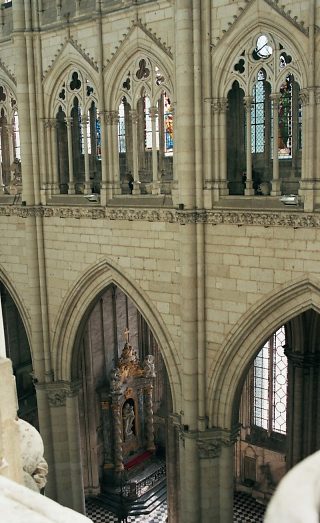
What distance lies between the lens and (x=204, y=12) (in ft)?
32.5

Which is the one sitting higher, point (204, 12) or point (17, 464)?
point (204, 12)

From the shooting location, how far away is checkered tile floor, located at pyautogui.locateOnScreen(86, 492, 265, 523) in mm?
15938

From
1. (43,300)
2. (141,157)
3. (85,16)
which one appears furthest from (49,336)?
(85,16)

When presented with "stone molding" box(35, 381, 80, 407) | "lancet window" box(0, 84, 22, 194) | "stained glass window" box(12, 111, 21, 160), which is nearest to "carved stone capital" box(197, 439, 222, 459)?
"stone molding" box(35, 381, 80, 407)

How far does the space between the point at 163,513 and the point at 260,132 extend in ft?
34.0

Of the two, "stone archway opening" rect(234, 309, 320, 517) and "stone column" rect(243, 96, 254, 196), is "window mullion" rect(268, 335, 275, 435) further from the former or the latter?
"stone column" rect(243, 96, 254, 196)

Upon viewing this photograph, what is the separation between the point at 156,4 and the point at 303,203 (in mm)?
4314

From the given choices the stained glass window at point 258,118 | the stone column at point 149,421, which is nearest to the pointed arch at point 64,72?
the stained glass window at point 258,118

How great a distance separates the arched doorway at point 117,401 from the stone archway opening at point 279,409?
2.36 meters

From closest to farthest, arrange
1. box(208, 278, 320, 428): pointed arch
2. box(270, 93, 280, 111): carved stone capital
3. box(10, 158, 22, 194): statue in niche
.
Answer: box(270, 93, 280, 111): carved stone capital → box(208, 278, 320, 428): pointed arch → box(10, 158, 22, 194): statue in niche

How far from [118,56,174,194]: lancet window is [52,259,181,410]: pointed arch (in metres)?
1.73

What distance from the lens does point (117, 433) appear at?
17.6 metres

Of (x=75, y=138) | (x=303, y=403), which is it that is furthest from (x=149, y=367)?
(x=75, y=138)

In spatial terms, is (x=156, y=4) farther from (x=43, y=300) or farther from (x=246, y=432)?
(x=246, y=432)
